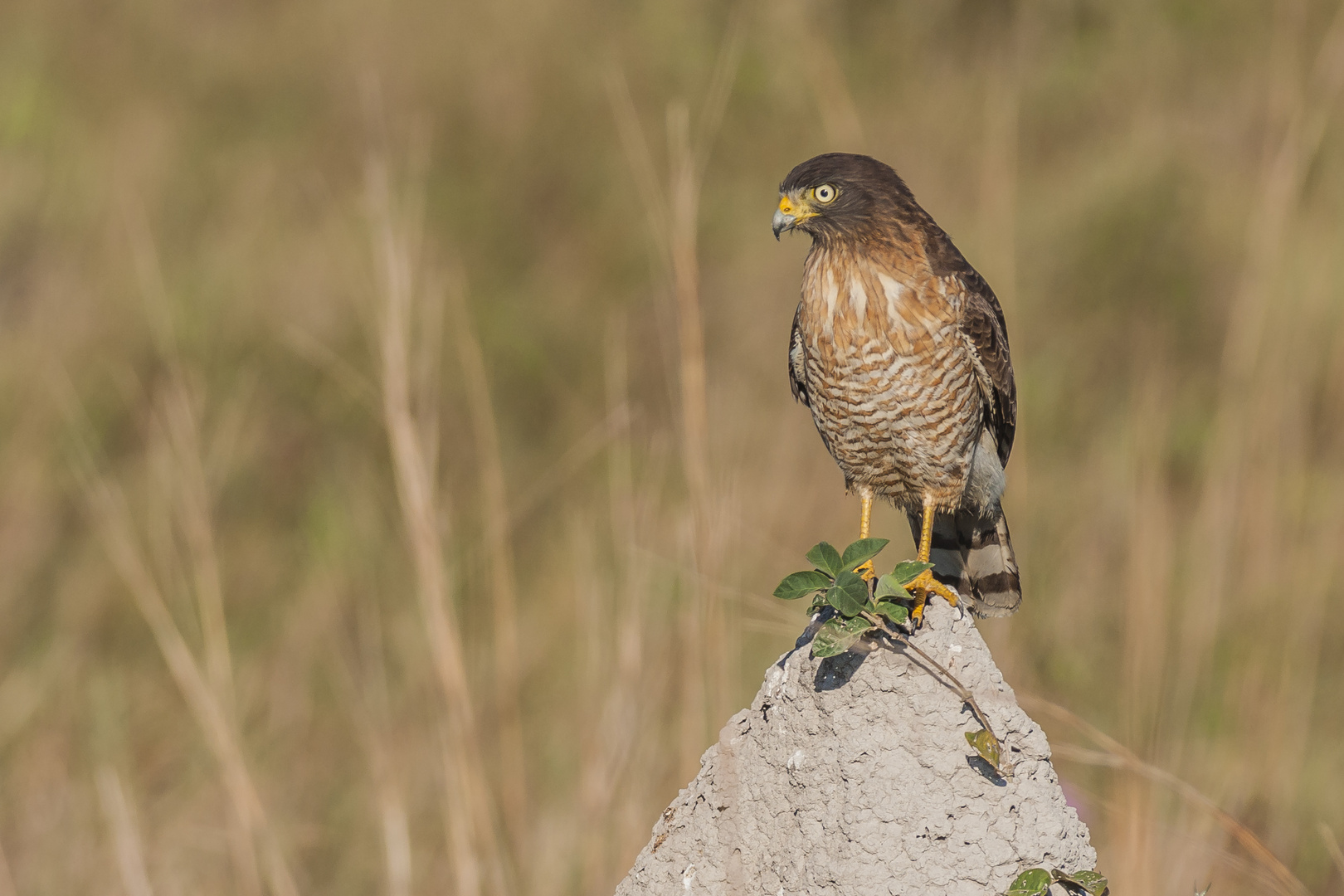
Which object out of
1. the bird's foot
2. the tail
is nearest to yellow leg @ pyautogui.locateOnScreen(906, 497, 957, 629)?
the bird's foot

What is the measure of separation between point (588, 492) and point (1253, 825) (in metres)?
4.17

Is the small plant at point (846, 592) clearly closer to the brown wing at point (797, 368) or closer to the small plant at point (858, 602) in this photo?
the small plant at point (858, 602)

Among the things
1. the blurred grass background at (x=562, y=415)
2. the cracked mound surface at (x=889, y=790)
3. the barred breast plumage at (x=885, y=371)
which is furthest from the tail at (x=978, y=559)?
the cracked mound surface at (x=889, y=790)

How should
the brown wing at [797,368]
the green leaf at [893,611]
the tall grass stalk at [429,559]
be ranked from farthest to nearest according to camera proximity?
the brown wing at [797,368]
the tall grass stalk at [429,559]
the green leaf at [893,611]

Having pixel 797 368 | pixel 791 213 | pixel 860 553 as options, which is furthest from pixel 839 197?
pixel 860 553

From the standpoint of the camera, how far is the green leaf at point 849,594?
2.31 meters

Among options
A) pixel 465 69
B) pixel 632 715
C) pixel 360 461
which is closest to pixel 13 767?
pixel 360 461

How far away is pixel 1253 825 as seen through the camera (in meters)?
5.46

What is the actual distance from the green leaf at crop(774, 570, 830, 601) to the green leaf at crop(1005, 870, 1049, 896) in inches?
21.6

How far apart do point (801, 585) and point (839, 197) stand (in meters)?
1.35

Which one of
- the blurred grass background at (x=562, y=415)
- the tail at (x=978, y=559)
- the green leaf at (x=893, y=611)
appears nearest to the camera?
the green leaf at (x=893, y=611)

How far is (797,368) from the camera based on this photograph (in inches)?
145

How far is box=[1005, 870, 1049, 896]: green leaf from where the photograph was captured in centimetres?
232

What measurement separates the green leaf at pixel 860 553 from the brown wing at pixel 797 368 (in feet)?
3.93
